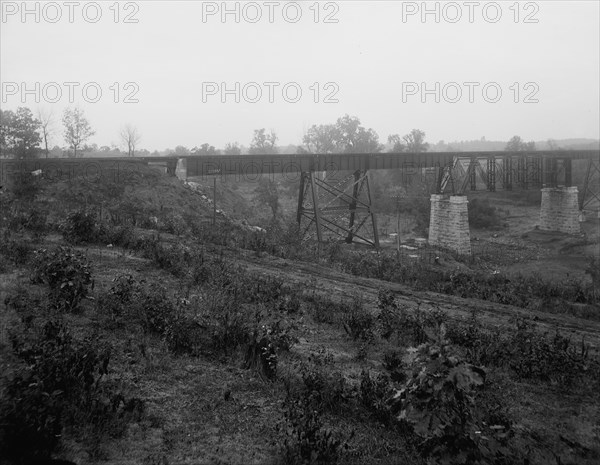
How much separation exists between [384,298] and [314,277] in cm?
306

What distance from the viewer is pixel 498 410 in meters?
4.92

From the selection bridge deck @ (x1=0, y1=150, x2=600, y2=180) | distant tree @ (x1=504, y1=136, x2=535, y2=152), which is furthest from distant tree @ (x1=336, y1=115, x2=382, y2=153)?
bridge deck @ (x1=0, y1=150, x2=600, y2=180)

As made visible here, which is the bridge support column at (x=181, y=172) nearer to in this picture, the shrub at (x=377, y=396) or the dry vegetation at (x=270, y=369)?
the dry vegetation at (x=270, y=369)

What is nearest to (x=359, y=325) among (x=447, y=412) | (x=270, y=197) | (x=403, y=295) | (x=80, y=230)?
(x=403, y=295)

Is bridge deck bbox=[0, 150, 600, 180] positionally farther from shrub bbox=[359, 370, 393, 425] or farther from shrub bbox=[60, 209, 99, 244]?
shrub bbox=[359, 370, 393, 425]

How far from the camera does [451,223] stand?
2531 centimetres

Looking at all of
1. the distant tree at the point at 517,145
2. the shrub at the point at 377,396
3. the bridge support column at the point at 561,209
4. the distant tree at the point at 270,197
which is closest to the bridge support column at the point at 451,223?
the distant tree at the point at 270,197

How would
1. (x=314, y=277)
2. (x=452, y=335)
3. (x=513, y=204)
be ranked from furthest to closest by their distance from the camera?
(x=513, y=204) → (x=314, y=277) → (x=452, y=335)

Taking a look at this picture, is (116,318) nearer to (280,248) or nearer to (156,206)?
(280,248)

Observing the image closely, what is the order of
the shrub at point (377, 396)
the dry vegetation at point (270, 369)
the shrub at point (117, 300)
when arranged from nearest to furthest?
the dry vegetation at point (270, 369) → the shrub at point (377, 396) → the shrub at point (117, 300)

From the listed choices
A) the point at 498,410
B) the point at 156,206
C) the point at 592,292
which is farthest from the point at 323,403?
the point at 156,206

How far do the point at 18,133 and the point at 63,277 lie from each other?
21.4 m

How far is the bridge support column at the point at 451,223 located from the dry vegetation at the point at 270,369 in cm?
1397

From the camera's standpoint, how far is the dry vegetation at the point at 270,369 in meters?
3.73
